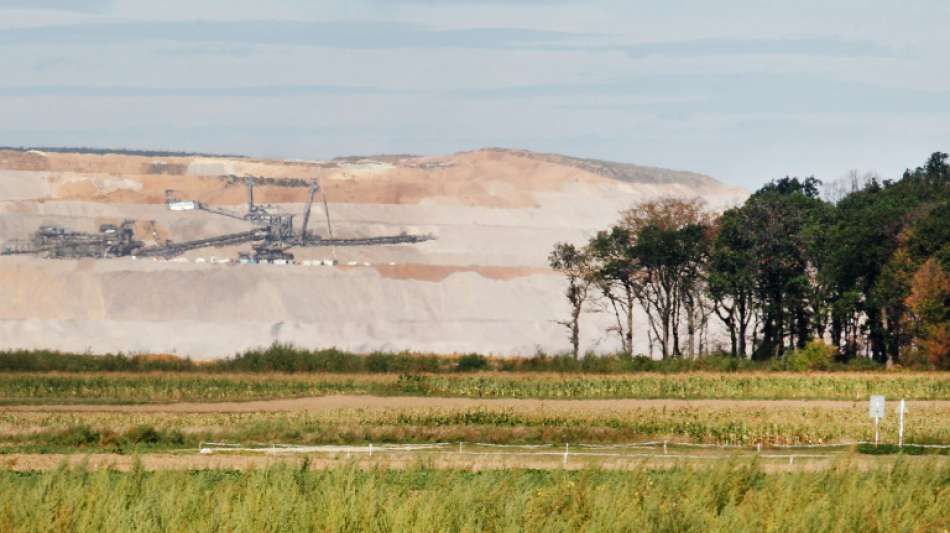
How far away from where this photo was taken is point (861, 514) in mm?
23844

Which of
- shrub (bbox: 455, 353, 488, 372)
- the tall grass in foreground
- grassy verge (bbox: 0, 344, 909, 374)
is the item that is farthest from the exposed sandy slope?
the tall grass in foreground

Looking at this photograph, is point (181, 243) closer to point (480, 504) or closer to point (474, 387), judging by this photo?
point (474, 387)

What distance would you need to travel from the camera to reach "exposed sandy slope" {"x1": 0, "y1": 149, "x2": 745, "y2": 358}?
4820 inches

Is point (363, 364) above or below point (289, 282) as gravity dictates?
below

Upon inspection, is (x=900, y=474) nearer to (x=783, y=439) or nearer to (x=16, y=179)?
(x=783, y=439)

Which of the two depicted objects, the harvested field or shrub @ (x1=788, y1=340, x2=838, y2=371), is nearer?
the harvested field

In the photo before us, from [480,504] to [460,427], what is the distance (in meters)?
28.7

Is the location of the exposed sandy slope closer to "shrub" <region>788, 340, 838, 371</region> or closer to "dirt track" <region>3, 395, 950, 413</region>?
"shrub" <region>788, 340, 838, 371</region>

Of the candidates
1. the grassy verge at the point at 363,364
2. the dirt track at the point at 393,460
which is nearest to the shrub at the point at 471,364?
the grassy verge at the point at 363,364

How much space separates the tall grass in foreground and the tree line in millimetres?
57588

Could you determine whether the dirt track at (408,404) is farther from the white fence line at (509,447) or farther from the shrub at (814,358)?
the shrub at (814,358)

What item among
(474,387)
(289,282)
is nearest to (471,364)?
(474,387)

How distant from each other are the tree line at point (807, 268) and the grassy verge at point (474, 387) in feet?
28.5

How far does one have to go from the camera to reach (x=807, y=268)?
9988 cm
